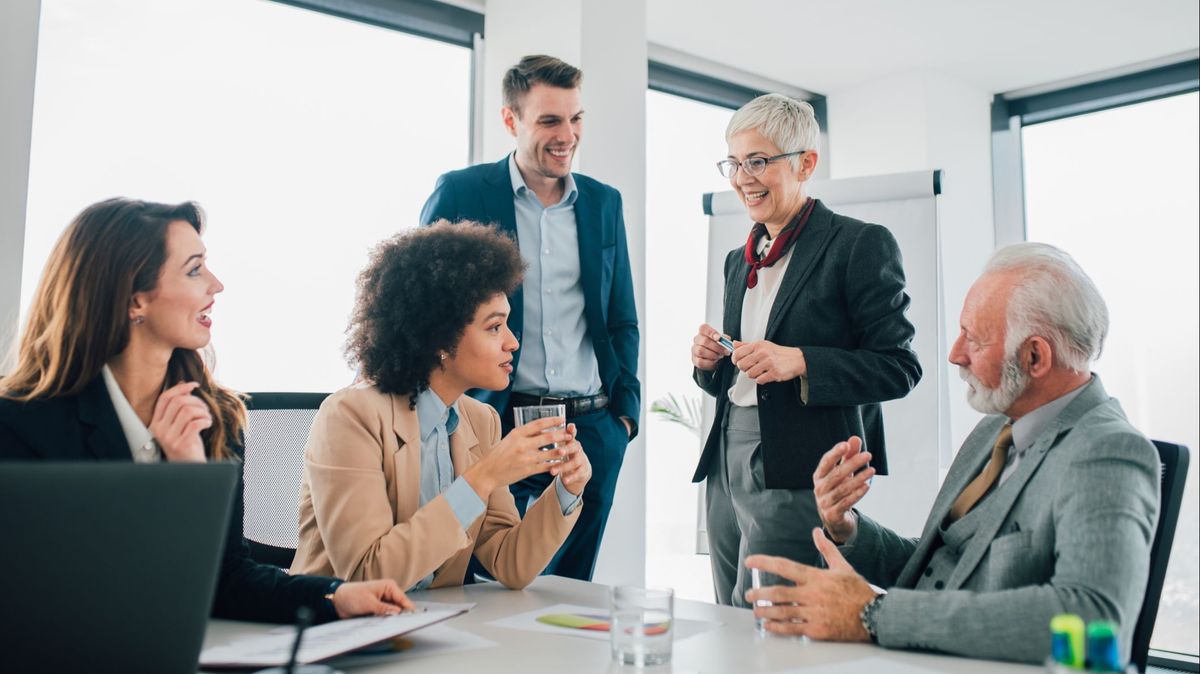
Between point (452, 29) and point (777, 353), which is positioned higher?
point (452, 29)

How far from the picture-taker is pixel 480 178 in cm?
276

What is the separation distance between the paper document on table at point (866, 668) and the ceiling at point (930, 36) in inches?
139

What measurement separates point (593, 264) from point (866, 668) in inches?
70.1

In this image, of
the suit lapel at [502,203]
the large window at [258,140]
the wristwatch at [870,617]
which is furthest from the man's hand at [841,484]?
the large window at [258,140]

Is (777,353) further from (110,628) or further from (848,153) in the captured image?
(848,153)

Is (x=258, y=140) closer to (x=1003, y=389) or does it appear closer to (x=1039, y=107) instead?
(x=1003, y=389)

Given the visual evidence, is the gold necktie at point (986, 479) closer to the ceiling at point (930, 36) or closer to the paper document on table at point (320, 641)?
the paper document on table at point (320, 641)

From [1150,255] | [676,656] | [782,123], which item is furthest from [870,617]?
[1150,255]

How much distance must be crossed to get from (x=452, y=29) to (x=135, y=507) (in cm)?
342

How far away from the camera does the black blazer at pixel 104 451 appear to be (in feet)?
4.54

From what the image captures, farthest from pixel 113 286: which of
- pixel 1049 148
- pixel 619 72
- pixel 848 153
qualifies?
pixel 1049 148

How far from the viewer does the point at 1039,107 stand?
532 centimetres

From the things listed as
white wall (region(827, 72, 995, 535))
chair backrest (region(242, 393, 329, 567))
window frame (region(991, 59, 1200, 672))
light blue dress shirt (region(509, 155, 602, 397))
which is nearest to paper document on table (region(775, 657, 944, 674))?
chair backrest (region(242, 393, 329, 567))

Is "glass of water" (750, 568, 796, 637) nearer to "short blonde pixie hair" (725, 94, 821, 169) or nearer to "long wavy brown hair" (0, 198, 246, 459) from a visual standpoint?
"long wavy brown hair" (0, 198, 246, 459)
